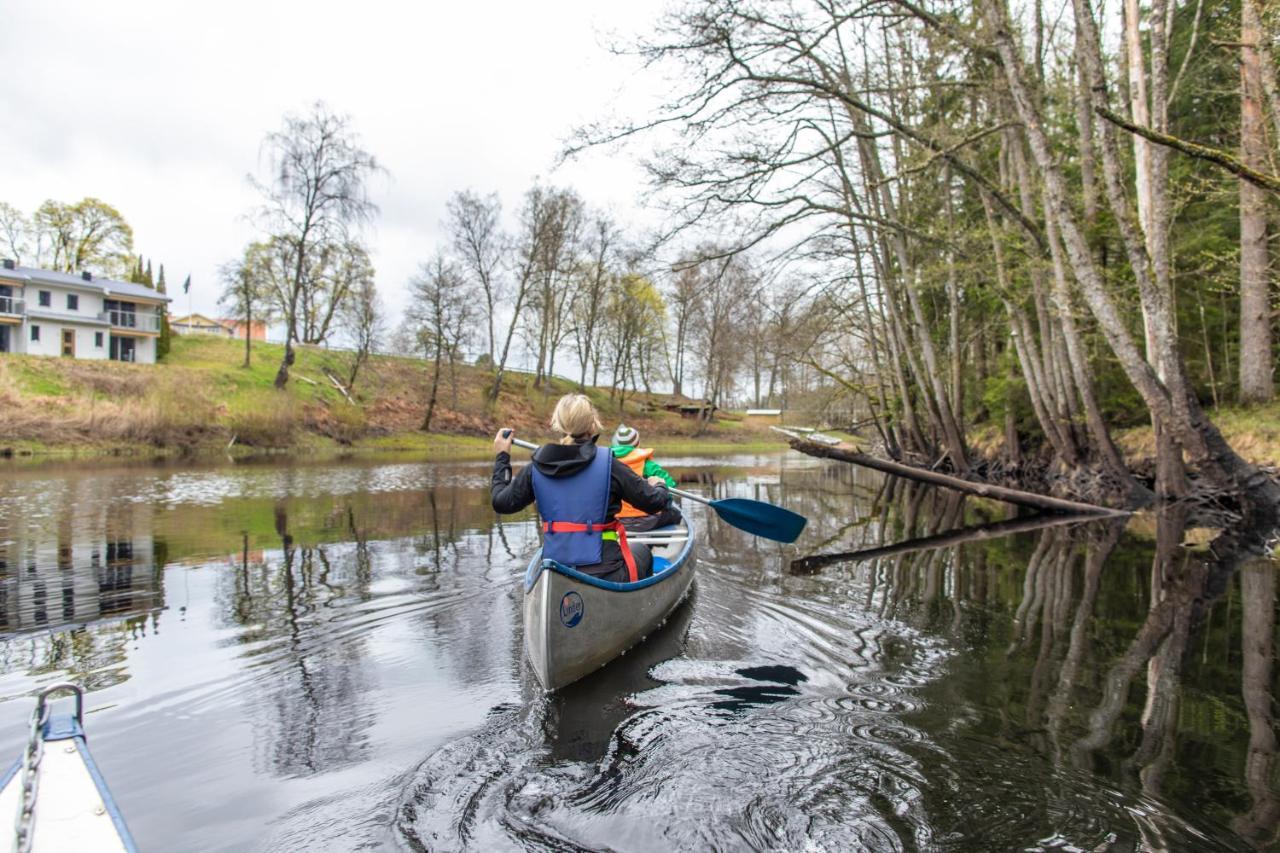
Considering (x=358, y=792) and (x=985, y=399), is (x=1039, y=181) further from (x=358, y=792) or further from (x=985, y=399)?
(x=358, y=792)

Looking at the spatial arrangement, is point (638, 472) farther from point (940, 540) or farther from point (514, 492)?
point (940, 540)

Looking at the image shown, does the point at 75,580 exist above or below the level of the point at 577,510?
below

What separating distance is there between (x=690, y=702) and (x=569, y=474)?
1.54 m

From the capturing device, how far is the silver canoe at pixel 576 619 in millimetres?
4238

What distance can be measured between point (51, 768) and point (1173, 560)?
390 inches

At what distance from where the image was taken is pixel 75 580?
7.28 metres

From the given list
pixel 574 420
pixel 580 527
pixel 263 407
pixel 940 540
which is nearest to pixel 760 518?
pixel 580 527

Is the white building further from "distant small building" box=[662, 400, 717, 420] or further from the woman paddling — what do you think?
the woman paddling

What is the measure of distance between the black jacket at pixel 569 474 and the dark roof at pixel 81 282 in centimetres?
4698

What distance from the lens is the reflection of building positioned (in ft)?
19.8

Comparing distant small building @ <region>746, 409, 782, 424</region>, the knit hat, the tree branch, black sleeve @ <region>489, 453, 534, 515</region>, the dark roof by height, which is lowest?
black sleeve @ <region>489, 453, 534, 515</region>

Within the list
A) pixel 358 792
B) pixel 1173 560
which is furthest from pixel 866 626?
pixel 1173 560

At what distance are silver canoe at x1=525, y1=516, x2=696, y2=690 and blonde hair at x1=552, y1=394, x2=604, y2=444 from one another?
810 millimetres

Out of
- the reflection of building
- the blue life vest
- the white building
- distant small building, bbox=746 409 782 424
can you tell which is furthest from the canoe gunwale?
distant small building, bbox=746 409 782 424
